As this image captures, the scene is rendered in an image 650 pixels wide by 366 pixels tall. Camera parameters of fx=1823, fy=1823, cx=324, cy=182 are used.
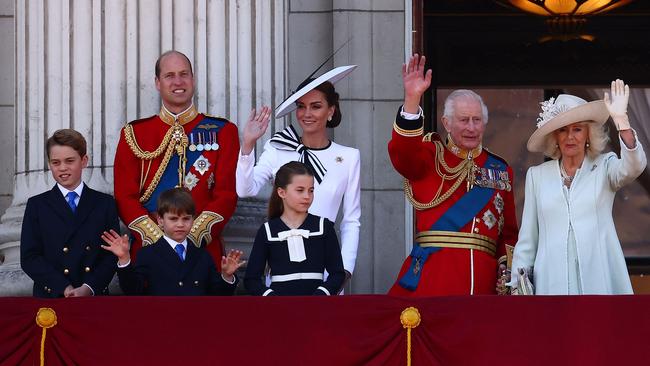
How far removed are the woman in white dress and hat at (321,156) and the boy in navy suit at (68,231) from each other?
2.55 feet

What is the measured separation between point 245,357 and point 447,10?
5847 mm

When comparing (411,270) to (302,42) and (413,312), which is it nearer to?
(413,312)

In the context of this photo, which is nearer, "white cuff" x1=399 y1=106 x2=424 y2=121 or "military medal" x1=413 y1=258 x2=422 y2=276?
"white cuff" x1=399 y1=106 x2=424 y2=121

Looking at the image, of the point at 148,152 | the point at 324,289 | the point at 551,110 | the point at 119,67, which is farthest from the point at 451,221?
the point at 119,67

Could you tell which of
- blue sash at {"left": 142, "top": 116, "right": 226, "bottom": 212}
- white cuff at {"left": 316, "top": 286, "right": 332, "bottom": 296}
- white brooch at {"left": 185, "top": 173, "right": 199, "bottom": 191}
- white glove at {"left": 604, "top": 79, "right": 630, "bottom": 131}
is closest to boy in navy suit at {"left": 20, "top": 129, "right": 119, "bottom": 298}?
blue sash at {"left": 142, "top": 116, "right": 226, "bottom": 212}

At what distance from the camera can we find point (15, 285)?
8.85 meters

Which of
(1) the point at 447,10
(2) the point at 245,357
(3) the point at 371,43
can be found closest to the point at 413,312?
(2) the point at 245,357

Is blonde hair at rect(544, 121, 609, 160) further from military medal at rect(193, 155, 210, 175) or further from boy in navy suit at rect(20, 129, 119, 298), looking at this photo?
boy in navy suit at rect(20, 129, 119, 298)

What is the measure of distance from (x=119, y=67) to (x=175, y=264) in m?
1.69

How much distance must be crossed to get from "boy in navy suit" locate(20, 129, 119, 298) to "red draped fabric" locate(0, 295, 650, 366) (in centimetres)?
60

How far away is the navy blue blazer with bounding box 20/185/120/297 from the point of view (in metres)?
8.07

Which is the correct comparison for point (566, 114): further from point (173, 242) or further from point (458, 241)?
point (173, 242)

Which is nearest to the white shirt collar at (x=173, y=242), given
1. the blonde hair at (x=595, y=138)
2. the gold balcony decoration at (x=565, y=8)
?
the blonde hair at (x=595, y=138)

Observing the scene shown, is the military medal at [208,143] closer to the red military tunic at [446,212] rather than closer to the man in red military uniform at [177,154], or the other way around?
the man in red military uniform at [177,154]
